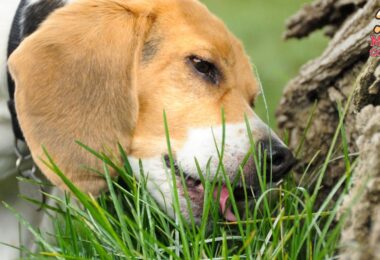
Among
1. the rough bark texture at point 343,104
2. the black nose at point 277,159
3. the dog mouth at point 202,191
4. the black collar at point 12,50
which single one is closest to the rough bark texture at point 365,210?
the rough bark texture at point 343,104

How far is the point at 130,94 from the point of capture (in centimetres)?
357

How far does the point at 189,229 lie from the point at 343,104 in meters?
1.47

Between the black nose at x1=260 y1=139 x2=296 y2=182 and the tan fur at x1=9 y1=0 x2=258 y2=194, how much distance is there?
22 centimetres

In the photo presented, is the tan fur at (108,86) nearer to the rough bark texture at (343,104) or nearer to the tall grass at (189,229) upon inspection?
the tall grass at (189,229)

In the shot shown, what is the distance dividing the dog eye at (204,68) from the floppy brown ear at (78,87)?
0.85 feet

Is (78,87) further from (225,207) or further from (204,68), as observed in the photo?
(225,207)

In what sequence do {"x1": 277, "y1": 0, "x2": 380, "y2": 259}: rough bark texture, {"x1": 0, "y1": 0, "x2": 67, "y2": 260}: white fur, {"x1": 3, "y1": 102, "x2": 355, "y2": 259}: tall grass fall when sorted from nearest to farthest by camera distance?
{"x1": 277, "y1": 0, "x2": 380, "y2": 259}: rough bark texture < {"x1": 3, "y1": 102, "x2": 355, "y2": 259}: tall grass < {"x1": 0, "y1": 0, "x2": 67, "y2": 260}: white fur

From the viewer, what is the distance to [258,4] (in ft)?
33.9

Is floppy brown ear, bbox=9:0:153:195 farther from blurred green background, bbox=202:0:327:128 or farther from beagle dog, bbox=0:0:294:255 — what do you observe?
blurred green background, bbox=202:0:327:128

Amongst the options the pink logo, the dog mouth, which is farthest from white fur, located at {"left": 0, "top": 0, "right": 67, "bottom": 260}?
the pink logo

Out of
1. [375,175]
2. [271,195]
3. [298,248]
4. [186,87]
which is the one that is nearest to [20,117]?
[186,87]

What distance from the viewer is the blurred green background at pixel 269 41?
760cm

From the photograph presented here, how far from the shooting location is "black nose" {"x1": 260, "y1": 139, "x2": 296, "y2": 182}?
11.2 ft

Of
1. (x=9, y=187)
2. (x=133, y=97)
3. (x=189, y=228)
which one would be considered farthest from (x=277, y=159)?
(x=9, y=187)
